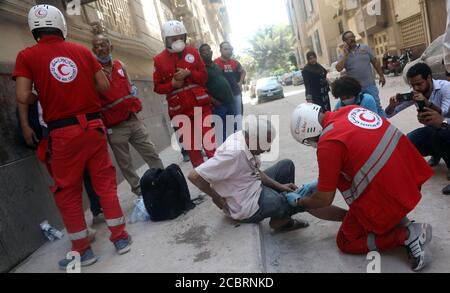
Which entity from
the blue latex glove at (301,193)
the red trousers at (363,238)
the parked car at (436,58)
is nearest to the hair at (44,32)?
the blue latex glove at (301,193)

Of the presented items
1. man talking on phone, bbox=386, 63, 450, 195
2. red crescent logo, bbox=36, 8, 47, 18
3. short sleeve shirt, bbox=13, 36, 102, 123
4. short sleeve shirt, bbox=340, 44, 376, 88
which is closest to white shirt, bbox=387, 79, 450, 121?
man talking on phone, bbox=386, 63, 450, 195

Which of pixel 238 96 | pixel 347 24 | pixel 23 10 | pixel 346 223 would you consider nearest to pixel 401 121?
pixel 238 96

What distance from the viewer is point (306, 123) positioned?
8.15 feet

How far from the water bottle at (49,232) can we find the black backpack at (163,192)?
2.69 feet

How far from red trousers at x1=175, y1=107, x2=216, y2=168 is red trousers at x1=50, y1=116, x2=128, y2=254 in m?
1.32

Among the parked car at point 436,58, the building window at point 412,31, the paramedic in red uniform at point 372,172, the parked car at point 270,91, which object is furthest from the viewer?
the parked car at point 270,91

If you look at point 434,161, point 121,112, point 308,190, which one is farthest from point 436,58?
point 121,112

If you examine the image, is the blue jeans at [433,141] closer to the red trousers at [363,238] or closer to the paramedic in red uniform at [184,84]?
the red trousers at [363,238]

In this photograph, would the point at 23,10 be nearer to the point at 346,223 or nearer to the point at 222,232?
the point at 222,232

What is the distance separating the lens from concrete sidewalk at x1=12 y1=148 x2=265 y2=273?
8.63ft

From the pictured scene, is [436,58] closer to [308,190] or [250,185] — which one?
[308,190]

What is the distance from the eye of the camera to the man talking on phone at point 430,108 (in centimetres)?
340

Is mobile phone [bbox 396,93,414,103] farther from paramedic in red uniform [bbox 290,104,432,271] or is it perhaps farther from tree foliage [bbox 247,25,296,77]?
tree foliage [bbox 247,25,296,77]

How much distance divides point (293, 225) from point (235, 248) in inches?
26.6
